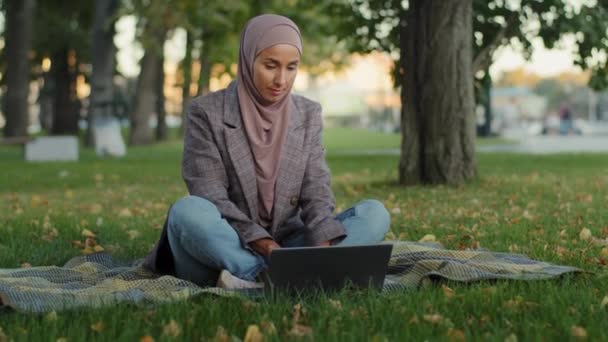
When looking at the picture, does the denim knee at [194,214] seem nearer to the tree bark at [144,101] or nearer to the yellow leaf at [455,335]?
the yellow leaf at [455,335]

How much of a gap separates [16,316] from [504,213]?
18.6ft

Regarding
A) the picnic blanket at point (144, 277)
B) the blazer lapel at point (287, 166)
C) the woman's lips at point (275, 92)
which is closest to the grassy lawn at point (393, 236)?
the picnic blanket at point (144, 277)

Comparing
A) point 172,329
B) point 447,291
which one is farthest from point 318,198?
point 172,329

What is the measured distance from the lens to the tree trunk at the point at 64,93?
4328 centimetres

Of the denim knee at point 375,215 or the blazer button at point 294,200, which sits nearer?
the blazer button at point 294,200

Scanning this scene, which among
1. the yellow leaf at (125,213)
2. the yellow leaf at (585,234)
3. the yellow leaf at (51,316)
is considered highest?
the yellow leaf at (51,316)

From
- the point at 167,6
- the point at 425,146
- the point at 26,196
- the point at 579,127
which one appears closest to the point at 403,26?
the point at 425,146

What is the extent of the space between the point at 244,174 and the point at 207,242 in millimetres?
430

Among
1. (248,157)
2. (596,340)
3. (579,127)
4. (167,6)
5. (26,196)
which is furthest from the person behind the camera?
(579,127)

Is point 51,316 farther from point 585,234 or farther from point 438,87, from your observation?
point 438,87

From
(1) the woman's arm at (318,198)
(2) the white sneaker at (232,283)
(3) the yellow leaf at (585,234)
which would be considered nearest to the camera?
(2) the white sneaker at (232,283)

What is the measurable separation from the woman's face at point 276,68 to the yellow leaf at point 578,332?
6.16 feet

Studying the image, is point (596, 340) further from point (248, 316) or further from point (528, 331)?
point (248, 316)

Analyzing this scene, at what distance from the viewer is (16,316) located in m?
4.16
